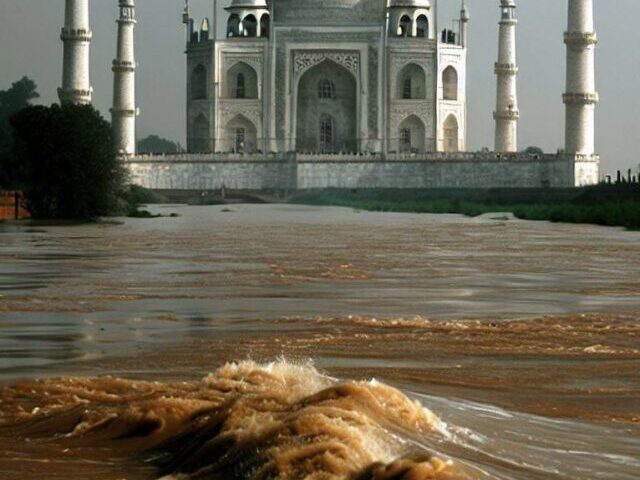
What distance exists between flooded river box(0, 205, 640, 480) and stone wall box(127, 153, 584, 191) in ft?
153

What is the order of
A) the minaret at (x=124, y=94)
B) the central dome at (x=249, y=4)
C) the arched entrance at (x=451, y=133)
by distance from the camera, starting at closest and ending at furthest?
1. the minaret at (x=124, y=94)
2. the arched entrance at (x=451, y=133)
3. the central dome at (x=249, y=4)

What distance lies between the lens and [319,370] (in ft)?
24.4

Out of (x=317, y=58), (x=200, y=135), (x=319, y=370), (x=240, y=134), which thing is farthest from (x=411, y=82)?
(x=319, y=370)

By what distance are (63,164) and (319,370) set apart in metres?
28.5

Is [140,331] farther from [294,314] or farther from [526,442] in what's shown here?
[526,442]

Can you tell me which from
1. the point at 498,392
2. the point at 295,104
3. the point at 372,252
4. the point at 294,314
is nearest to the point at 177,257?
the point at 372,252

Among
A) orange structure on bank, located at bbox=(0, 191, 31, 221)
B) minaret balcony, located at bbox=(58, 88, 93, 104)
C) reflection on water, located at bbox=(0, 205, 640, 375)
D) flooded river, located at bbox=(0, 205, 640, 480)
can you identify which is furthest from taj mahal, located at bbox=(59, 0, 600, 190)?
flooded river, located at bbox=(0, 205, 640, 480)

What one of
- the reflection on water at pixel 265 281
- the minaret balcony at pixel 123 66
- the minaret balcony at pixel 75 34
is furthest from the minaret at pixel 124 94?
the reflection on water at pixel 265 281

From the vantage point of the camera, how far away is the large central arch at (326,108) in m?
70.1

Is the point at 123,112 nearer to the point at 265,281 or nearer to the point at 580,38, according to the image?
the point at 580,38

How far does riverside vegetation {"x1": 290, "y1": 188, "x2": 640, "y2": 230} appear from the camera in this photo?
35.6 meters

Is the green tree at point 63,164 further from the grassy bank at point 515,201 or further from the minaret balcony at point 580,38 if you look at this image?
the minaret balcony at point 580,38

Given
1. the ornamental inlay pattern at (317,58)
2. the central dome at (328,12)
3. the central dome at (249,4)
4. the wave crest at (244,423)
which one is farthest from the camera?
the central dome at (249,4)

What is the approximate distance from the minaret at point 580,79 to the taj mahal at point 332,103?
0.93m
